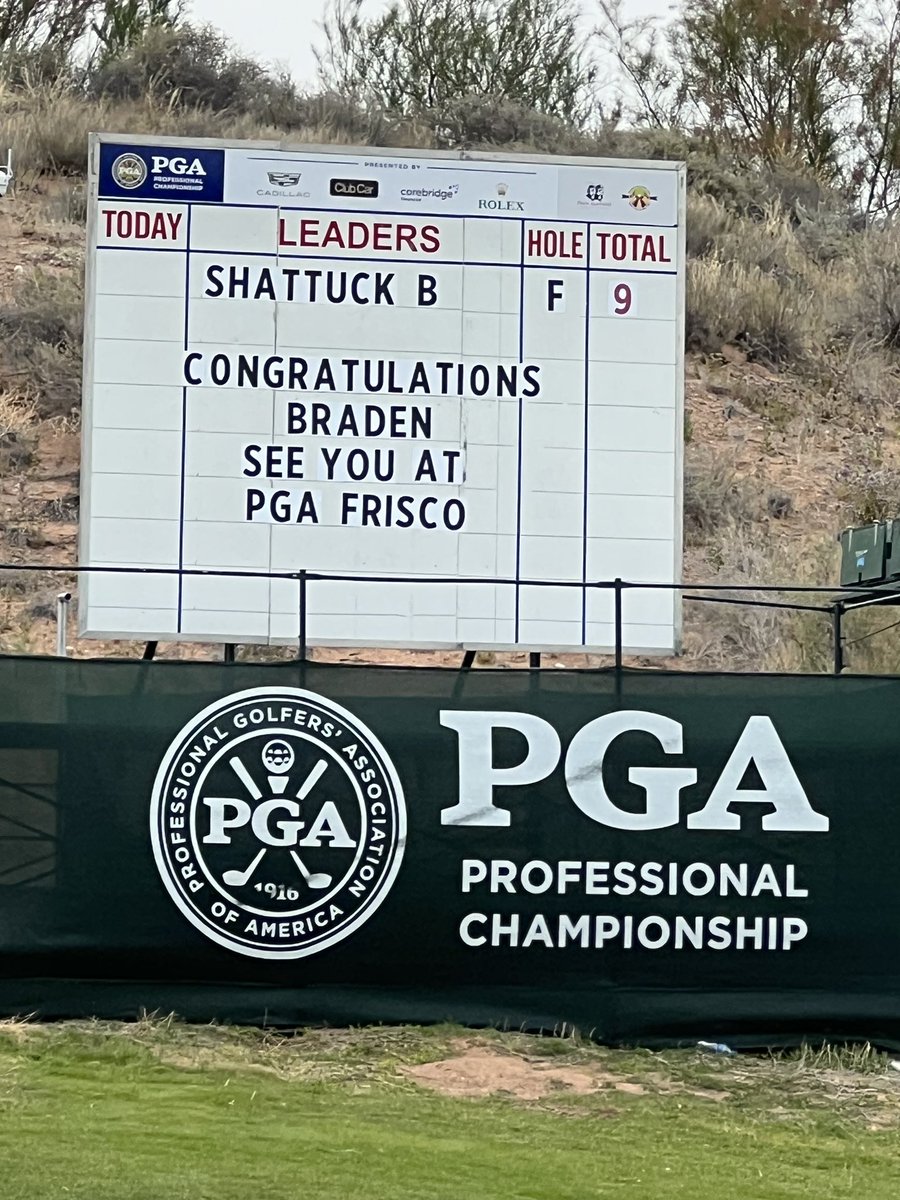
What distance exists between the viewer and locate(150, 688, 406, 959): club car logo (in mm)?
9875

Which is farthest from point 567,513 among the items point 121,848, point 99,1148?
point 99,1148

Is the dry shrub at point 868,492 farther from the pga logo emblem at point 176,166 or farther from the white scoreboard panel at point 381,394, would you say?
the pga logo emblem at point 176,166

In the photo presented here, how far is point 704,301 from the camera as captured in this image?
21.6 meters

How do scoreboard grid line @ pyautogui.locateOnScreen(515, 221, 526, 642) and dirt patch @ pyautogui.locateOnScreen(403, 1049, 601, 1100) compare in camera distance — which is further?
scoreboard grid line @ pyautogui.locateOnScreen(515, 221, 526, 642)

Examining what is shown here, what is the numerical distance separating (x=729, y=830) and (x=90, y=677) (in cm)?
351

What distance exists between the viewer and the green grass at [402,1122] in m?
7.40

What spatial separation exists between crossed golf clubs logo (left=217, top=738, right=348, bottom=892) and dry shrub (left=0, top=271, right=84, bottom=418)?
988 cm

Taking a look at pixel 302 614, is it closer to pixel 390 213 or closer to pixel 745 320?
pixel 390 213

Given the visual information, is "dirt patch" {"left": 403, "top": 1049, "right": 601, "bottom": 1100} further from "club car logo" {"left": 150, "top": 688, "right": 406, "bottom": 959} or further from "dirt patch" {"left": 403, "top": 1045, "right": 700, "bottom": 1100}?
"club car logo" {"left": 150, "top": 688, "right": 406, "bottom": 959}

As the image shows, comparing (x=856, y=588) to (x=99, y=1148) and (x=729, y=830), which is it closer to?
(x=729, y=830)

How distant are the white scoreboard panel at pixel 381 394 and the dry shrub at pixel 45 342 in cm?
791

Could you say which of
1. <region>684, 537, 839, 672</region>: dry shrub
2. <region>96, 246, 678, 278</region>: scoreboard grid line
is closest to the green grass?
→ <region>96, 246, 678, 278</region>: scoreboard grid line

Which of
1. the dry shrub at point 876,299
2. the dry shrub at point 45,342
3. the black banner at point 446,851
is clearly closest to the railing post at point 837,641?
the black banner at point 446,851

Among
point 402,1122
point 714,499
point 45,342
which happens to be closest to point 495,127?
point 45,342
